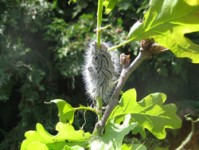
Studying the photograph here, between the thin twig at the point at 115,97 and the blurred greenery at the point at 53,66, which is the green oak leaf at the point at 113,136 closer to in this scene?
the thin twig at the point at 115,97

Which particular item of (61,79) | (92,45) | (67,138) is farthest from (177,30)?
(61,79)

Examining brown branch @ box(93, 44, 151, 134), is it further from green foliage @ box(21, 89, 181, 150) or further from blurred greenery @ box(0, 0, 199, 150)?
blurred greenery @ box(0, 0, 199, 150)

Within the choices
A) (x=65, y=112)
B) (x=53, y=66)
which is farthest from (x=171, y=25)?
(x=53, y=66)

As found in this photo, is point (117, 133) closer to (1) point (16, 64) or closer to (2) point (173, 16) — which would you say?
(2) point (173, 16)

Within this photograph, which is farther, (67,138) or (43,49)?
(43,49)

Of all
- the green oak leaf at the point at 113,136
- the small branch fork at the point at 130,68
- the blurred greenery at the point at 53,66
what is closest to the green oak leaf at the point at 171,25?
the small branch fork at the point at 130,68

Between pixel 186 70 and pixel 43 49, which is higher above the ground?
pixel 43 49

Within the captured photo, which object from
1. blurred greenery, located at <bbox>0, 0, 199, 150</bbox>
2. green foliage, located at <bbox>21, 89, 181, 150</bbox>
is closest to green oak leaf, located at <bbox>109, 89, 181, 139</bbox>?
green foliage, located at <bbox>21, 89, 181, 150</bbox>

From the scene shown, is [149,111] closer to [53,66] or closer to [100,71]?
[100,71]
